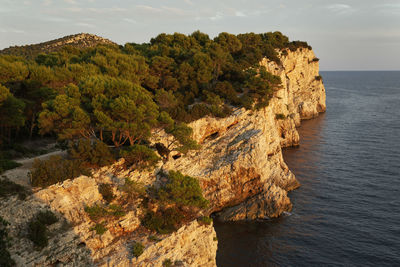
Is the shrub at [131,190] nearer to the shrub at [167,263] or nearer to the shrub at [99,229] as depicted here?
the shrub at [99,229]

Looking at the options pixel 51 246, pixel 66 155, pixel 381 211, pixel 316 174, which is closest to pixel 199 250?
pixel 51 246

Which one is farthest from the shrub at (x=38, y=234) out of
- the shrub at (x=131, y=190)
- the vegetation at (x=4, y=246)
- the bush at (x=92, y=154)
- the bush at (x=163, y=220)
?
the bush at (x=163, y=220)

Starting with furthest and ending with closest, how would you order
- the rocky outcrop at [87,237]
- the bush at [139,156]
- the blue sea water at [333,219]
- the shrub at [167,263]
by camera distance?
the blue sea water at [333,219] → the bush at [139,156] → the shrub at [167,263] → the rocky outcrop at [87,237]

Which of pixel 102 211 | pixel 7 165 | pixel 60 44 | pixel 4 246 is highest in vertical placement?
pixel 60 44

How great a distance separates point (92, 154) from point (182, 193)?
879 cm

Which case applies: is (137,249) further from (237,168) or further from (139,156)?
(237,168)

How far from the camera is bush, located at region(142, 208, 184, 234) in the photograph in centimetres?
2120

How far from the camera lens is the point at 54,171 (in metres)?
21.1

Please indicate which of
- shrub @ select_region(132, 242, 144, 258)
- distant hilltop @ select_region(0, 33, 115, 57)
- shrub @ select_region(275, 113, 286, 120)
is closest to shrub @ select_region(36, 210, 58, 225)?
shrub @ select_region(132, 242, 144, 258)

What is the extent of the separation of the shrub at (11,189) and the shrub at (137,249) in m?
8.90

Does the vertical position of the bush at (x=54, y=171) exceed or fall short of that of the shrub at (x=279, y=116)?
it falls short

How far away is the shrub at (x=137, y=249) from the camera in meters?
18.9

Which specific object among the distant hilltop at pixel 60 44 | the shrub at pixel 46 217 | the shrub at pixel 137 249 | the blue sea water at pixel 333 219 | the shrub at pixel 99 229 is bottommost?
the blue sea water at pixel 333 219

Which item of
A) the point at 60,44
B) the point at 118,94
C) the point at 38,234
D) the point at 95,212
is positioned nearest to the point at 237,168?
the point at 118,94
